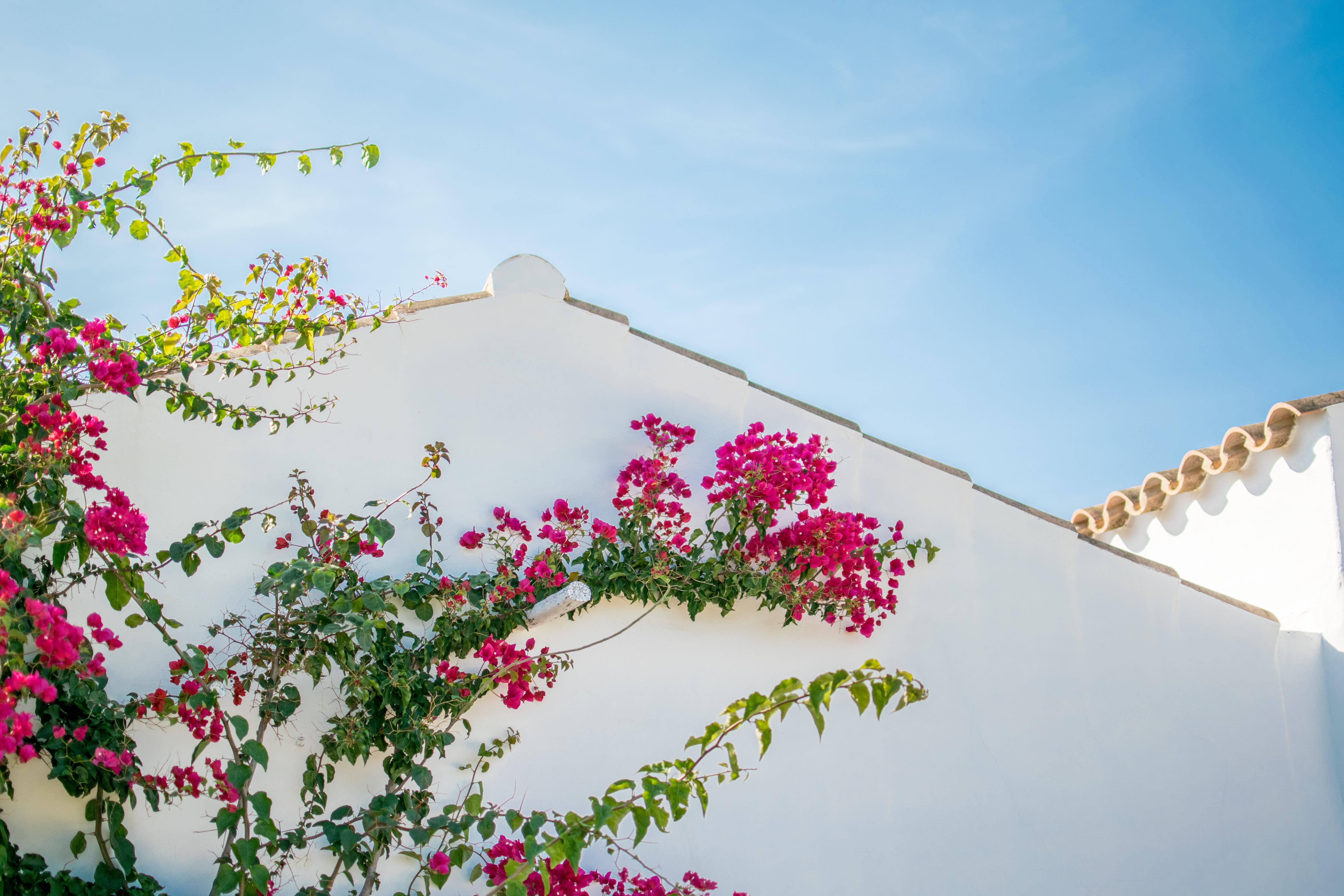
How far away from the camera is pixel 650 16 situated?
4254 millimetres

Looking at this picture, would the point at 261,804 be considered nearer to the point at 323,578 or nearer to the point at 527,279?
the point at 323,578

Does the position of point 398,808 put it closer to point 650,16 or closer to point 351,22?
point 351,22

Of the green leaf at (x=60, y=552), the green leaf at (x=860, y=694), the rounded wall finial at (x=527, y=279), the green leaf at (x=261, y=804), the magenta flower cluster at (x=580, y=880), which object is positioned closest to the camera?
the green leaf at (x=860, y=694)

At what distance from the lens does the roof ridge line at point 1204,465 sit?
431 cm

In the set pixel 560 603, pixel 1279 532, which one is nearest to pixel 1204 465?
pixel 1279 532

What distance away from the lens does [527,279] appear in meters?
3.73

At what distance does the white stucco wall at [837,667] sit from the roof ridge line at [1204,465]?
475 mm

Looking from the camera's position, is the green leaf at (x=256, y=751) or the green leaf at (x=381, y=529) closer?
the green leaf at (x=256, y=751)

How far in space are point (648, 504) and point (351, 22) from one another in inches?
85.1

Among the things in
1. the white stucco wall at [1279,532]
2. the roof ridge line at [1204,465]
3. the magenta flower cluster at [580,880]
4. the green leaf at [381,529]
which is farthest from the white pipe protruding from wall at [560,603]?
the white stucco wall at [1279,532]

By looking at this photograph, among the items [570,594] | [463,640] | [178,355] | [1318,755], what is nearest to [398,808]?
[463,640]

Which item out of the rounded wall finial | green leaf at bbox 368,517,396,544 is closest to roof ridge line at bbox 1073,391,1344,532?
the rounded wall finial

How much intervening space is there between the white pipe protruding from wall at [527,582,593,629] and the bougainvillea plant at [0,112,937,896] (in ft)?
0.05

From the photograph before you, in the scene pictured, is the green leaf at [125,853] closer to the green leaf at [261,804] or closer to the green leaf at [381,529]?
the green leaf at [261,804]
